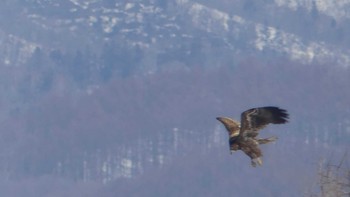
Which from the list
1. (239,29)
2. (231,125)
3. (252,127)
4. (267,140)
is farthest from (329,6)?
(267,140)

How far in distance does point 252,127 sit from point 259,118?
0.74 ft

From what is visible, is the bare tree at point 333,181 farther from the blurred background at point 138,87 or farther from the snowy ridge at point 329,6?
the snowy ridge at point 329,6

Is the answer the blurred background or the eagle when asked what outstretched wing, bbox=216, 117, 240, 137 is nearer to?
the eagle

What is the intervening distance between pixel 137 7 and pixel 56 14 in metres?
12.0

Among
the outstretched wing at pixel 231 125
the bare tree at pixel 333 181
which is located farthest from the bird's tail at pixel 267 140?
the bare tree at pixel 333 181

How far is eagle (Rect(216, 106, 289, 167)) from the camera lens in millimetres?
14266

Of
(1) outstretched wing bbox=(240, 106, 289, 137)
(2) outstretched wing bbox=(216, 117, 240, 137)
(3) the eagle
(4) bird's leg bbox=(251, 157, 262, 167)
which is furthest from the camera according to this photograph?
(2) outstretched wing bbox=(216, 117, 240, 137)

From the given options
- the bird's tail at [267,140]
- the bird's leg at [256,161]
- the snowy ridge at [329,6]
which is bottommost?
the bird's leg at [256,161]

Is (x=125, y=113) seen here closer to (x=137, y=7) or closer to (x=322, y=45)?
(x=322, y=45)

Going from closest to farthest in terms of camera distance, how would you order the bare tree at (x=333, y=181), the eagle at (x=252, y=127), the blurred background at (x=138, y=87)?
the eagle at (x=252, y=127), the bare tree at (x=333, y=181), the blurred background at (x=138, y=87)

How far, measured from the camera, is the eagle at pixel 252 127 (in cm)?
1427

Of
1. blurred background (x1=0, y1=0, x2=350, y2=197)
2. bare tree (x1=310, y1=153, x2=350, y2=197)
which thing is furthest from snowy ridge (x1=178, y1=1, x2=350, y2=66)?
bare tree (x1=310, y1=153, x2=350, y2=197)

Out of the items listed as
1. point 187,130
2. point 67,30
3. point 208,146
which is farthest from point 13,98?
point 208,146

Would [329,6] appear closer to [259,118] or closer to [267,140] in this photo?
[259,118]
